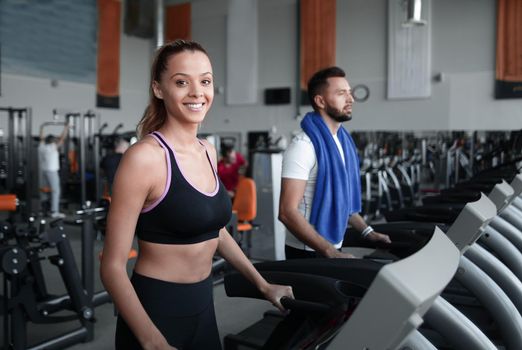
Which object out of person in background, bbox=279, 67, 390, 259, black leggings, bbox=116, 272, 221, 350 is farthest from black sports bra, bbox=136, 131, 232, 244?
person in background, bbox=279, 67, 390, 259

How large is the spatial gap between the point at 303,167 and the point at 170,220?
1042 mm

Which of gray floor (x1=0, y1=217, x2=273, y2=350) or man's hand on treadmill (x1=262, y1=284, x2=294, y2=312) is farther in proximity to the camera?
gray floor (x1=0, y1=217, x2=273, y2=350)

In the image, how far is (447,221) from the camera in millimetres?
2395

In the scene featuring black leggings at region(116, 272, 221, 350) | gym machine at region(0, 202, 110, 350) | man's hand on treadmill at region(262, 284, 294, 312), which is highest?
man's hand on treadmill at region(262, 284, 294, 312)

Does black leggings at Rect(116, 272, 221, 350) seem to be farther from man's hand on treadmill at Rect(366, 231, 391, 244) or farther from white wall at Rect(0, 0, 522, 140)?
white wall at Rect(0, 0, 522, 140)

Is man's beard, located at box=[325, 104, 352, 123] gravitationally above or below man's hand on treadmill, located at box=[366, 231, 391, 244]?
above

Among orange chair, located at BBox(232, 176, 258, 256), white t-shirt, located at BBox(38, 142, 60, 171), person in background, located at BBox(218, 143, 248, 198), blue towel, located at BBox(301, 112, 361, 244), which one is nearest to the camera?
blue towel, located at BBox(301, 112, 361, 244)

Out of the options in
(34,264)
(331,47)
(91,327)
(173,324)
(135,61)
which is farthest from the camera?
(135,61)

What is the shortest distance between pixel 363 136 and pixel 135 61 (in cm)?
753

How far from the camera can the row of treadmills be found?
0.60m

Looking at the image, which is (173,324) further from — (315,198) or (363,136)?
(363,136)

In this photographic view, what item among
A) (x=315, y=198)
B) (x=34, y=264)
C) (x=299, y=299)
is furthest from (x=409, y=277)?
(x=34, y=264)

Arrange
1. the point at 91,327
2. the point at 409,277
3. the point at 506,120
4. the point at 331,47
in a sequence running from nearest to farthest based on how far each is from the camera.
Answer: the point at 409,277
the point at 91,327
the point at 506,120
the point at 331,47

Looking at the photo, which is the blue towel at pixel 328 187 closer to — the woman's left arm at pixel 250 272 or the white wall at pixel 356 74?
the woman's left arm at pixel 250 272
